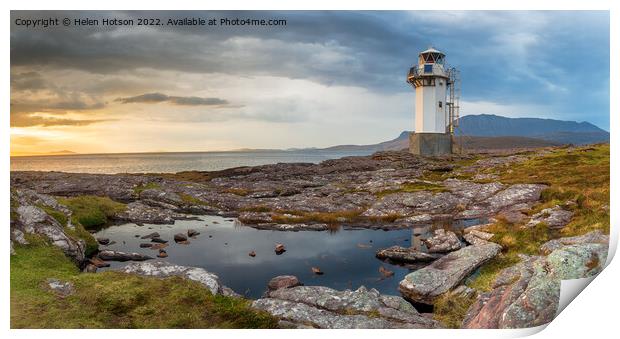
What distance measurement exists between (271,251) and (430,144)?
29487 millimetres

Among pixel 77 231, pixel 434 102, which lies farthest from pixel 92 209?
pixel 434 102

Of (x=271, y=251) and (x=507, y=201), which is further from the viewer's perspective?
(x=507, y=201)

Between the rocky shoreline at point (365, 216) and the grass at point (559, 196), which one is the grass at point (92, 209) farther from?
the grass at point (559, 196)

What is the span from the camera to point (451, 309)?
48.9ft

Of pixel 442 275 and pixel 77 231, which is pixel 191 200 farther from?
pixel 442 275

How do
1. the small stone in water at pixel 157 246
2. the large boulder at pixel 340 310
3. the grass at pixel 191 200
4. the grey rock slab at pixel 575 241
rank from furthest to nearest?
the grass at pixel 191 200 < the small stone in water at pixel 157 246 < the grey rock slab at pixel 575 241 < the large boulder at pixel 340 310

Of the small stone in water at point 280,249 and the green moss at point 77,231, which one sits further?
the small stone in water at point 280,249

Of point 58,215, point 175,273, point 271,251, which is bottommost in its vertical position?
point 271,251

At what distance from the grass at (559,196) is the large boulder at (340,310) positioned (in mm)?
3855

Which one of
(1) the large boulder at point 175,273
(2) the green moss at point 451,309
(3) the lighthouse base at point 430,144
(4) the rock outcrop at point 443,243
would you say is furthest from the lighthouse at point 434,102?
(1) the large boulder at point 175,273

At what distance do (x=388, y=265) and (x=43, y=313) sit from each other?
14.4m

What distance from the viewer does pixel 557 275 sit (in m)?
12.6

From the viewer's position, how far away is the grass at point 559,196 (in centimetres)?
1892
